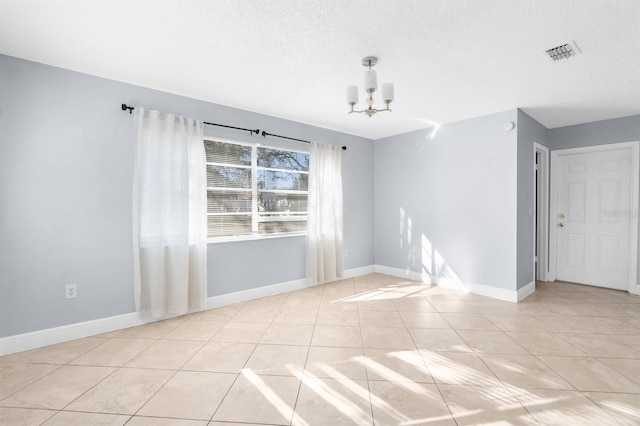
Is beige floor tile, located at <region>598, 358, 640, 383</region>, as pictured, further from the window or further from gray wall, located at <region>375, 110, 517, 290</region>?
the window

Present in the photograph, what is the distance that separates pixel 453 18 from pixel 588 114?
345cm

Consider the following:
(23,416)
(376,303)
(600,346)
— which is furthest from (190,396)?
(600,346)

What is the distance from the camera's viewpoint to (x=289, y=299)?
3.90m

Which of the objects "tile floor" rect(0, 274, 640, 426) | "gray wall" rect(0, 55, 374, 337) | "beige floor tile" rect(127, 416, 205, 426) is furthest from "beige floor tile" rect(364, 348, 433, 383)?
"gray wall" rect(0, 55, 374, 337)

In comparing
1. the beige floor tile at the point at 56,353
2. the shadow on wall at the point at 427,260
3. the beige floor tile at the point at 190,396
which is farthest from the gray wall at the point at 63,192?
the shadow on wall at the point at 427,260

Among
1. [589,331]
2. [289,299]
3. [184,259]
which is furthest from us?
[289,299]

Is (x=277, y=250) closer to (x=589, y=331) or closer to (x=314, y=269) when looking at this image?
(x=314, y=269)

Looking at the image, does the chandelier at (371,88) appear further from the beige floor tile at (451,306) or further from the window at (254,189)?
the beige floor tile at (451,306)

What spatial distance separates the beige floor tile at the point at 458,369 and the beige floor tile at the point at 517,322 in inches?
34.5

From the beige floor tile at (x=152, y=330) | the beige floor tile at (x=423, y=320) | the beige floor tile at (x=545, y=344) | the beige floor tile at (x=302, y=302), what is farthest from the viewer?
the beige floor tile at (x=302, y=302)

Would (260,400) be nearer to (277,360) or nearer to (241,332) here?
(277,360)

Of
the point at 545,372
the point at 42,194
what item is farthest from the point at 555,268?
the point at 42,194

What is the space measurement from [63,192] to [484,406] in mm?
3768

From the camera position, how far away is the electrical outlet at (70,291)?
2662 mm
